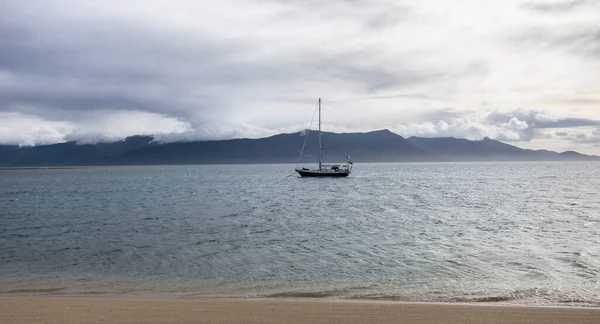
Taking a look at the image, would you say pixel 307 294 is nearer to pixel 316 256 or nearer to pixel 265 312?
pixel 265 312

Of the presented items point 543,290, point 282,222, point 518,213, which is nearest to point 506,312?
point 543,290

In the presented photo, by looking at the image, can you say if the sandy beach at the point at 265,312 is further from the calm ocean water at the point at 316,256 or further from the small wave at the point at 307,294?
the calm ocean water at the point at 316,256

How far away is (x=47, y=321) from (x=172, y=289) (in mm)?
5198

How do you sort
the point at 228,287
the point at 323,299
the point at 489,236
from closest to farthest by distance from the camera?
the point at 323,299 < the point at 228,287 < the point at 489,236

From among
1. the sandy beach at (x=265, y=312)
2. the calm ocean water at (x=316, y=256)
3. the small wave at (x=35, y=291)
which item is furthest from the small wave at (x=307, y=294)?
the small wave at (x=35, y=291)

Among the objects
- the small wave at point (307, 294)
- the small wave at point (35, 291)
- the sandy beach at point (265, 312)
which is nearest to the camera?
the sandy beach at point (265, 312)

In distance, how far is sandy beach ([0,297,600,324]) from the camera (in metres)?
10.8

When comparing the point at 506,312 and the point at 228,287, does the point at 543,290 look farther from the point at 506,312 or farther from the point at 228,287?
the point at 228,287

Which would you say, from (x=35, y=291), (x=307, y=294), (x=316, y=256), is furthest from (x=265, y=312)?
(x=316, y=256)

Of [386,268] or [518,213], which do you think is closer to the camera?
[386,268]

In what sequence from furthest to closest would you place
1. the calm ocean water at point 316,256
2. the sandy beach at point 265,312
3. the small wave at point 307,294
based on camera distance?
the calm ocean water at point 316,256 → the small wave at point 307,294 → the sandy beach at point 265,312

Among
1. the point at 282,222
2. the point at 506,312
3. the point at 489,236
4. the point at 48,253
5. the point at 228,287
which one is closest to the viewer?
the point at 506,312

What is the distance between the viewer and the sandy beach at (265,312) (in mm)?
10812

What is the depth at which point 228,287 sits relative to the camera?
52.1 ft
